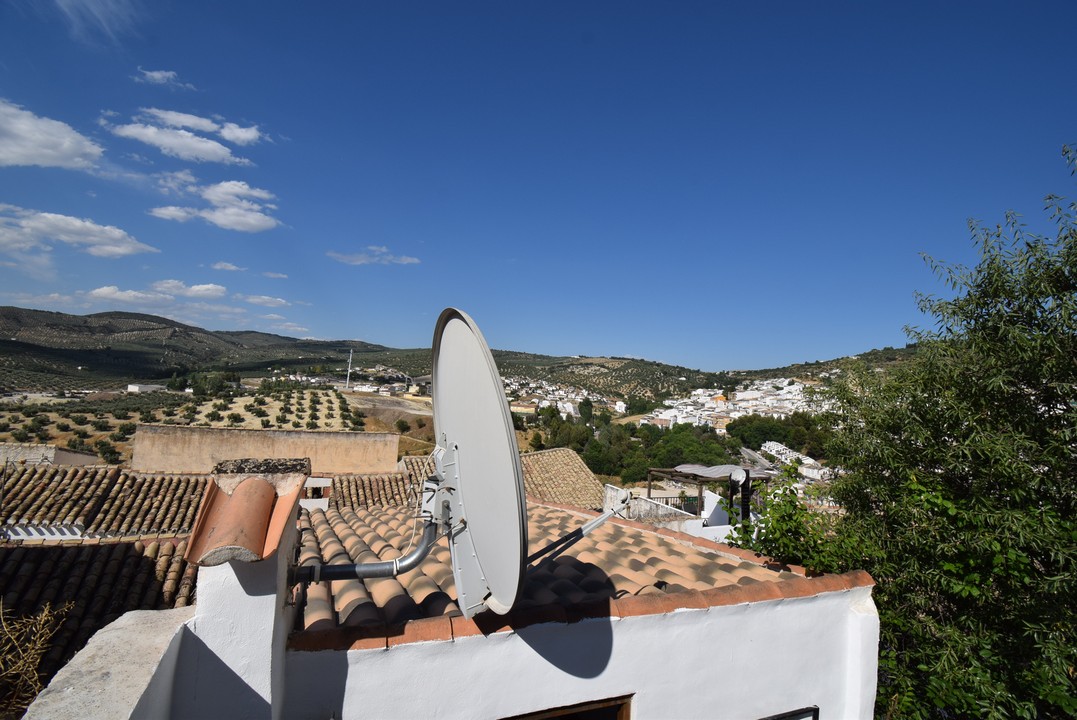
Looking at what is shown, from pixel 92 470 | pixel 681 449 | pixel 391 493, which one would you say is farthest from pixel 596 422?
pixel 92 470

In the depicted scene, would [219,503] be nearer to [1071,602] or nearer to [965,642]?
[965,642]

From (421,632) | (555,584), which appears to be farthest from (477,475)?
(555,584)

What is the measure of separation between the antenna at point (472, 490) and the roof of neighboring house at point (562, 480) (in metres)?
18.9

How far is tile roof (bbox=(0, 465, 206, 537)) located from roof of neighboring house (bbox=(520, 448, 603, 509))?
37.5 feet

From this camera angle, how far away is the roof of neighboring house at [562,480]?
73.8 ft

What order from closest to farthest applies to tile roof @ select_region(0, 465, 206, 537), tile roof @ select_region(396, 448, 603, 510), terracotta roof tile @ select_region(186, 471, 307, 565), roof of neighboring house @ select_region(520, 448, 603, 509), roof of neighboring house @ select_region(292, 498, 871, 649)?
1. terracotta roof tile @ select_region(186, 471, 307, 565)
2. roof of neighboring house @ select_region(292, 498, 871, 649)
3. tile roof @ select_region(0, 465, 206, 537)
4. tile roof @ select_region(396, 448, 603, 510)
5. roof of neighboring house @ select_region(520, 448, 603, 509)

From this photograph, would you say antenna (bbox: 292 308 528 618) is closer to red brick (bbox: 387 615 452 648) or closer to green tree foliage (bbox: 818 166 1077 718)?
red brick (bbox: 387 615 452 648)

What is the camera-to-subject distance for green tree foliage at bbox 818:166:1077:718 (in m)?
3.93

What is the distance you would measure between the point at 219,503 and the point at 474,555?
3.91 ft

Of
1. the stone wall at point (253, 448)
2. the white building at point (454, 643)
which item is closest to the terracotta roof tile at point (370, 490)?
the stone wall at point (253, 448)

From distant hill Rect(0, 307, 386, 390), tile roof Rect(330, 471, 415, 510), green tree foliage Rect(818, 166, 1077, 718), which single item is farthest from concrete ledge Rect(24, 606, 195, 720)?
distant hill Rect(0, 307, 386, 390)

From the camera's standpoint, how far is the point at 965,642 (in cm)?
408

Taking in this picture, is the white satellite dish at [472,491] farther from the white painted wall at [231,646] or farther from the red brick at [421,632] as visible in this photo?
the white painted wall at [231,646]

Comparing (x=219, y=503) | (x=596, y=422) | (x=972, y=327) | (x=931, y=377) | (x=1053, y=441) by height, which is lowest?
(x=596, y=422)
